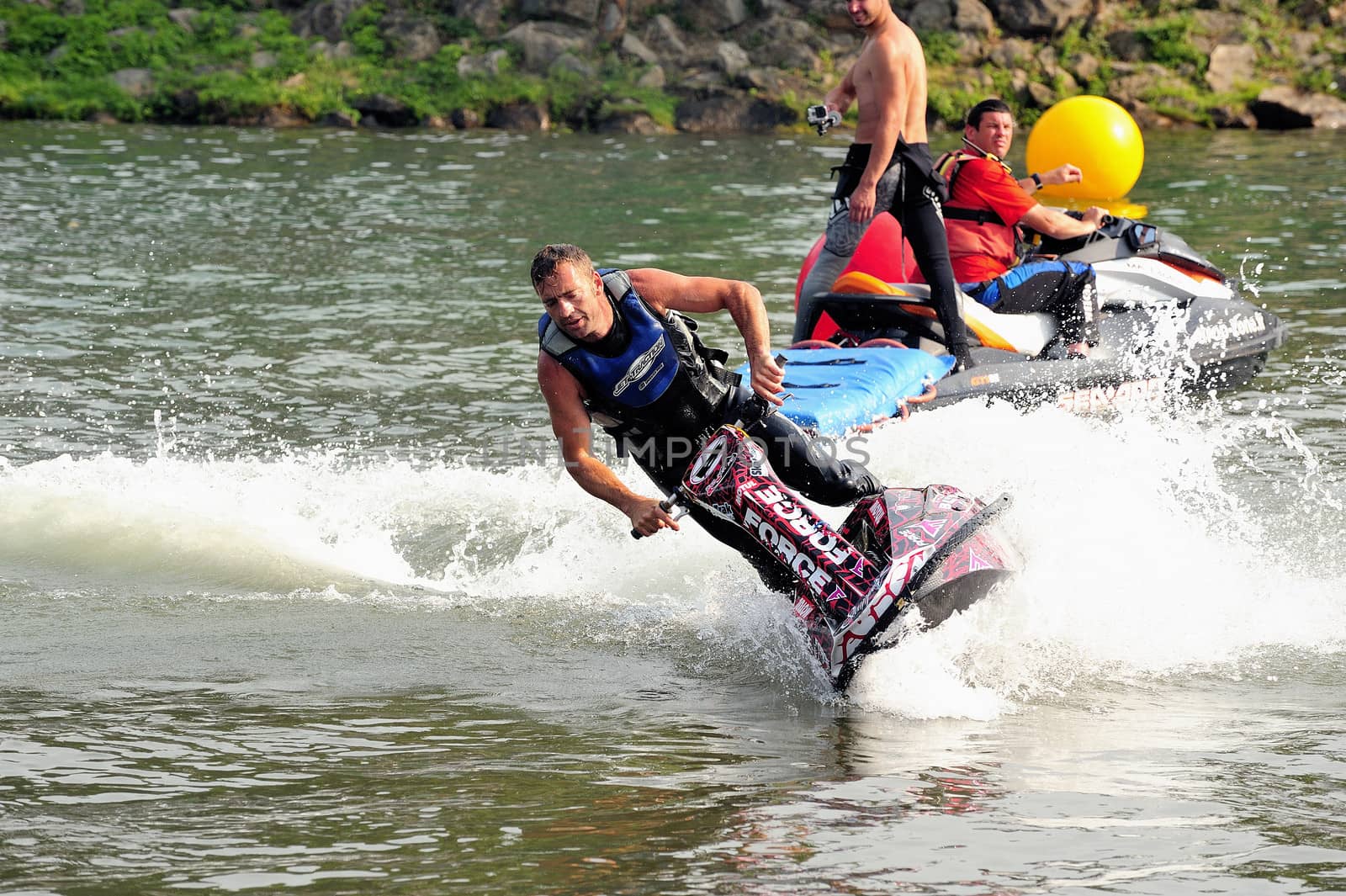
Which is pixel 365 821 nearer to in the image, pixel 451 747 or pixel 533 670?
pixel 451 747

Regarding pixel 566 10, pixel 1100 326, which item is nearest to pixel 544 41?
pixel 566 10

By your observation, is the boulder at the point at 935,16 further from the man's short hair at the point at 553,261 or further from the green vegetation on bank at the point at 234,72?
the man's short hair at the point at 553,261

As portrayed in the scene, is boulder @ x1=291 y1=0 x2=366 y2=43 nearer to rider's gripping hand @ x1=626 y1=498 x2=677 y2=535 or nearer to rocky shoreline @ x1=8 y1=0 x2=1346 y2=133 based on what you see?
rocky shoreline @ x1=8 y1=0 x2=1346 y2=133

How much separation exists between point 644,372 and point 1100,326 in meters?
4.26

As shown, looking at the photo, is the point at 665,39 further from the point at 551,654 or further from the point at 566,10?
the point at 551,654

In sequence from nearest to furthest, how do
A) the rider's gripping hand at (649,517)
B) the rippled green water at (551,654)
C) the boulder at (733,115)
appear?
1. the rippled green water at (551,654)
2. the rider's gripping hand at (649,517)
3. the boulder at (733,115)

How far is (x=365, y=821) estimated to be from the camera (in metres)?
3.85

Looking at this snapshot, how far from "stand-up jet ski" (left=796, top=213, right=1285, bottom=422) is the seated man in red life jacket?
0.11 metres

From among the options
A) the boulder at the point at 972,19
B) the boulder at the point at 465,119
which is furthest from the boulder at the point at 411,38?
the boulder at the point at 972,19

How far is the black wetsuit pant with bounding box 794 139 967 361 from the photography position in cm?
782

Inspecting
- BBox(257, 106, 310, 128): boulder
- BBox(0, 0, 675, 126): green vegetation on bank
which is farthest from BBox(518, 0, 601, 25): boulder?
BBox(257, 106, 310, 128): boulder

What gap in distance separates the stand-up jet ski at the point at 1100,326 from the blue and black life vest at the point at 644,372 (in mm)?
2455

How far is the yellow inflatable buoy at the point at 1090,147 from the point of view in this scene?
9938mm

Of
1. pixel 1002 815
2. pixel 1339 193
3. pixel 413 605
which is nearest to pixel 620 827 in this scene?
pixel 1002 815
